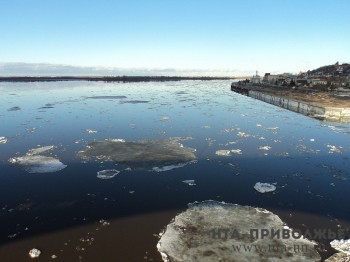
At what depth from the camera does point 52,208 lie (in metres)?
8.30

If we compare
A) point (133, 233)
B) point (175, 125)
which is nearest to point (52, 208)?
point (133, 233)

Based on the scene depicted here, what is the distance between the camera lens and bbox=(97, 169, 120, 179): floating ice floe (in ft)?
34.8

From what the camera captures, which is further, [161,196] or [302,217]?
[161,196]

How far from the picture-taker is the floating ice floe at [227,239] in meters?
6.04

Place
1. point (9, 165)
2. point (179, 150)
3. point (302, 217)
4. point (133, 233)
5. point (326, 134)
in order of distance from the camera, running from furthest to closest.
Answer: point (326, 134) → point (179, 150) → point (9, 165) → point (302, 217) → point (133, 233)

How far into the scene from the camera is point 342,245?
256 inches

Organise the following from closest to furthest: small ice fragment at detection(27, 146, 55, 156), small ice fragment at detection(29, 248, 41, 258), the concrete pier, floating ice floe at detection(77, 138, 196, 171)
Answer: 1. small ice fragment at detection(29, 248, 41, 258)
2. floating ice floe at detection(77, 138, 196, 171)
3. small ice fragment at detection(27, 146, 55, 156)
4. the concrete pier

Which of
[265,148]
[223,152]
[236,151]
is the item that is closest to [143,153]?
[223,152]

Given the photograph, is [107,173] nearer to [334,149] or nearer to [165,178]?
[165,178]

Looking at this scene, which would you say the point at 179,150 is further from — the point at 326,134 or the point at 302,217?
the point at 326,134

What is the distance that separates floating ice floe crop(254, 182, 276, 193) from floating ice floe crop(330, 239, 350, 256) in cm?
296

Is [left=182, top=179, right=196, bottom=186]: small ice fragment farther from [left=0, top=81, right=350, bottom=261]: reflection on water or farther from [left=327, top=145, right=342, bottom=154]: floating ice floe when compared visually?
[left=327, top=145, right=342, bottom=154]: floating ice floe

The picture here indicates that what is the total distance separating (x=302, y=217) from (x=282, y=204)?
A: 80cm

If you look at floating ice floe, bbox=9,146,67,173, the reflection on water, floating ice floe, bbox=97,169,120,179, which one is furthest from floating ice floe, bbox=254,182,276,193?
floating ice floe, bbox=9,146,67,173
